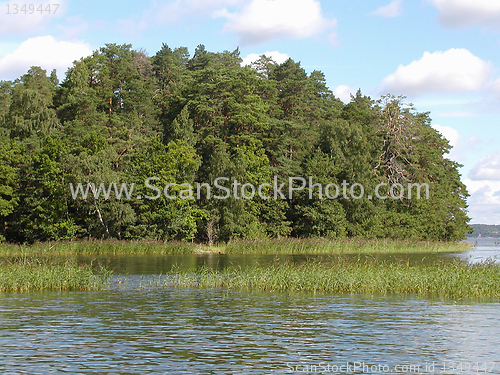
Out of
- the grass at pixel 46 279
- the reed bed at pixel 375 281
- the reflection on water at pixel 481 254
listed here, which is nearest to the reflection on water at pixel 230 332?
the grass at pixel 46 279

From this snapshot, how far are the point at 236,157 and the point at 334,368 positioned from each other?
154 ft

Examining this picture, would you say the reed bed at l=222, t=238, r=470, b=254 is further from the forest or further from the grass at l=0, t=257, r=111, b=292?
the grass at l=0, t=257, r=111, b=292

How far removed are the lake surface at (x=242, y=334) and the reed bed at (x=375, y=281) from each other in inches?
40.1

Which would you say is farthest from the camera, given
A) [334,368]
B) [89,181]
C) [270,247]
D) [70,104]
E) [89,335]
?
[70,104]

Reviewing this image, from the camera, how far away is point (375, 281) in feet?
74.5

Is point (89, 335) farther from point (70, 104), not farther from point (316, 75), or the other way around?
point (316, 75)

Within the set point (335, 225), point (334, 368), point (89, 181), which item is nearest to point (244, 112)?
point (335, 225)

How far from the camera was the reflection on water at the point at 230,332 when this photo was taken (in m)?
12.8

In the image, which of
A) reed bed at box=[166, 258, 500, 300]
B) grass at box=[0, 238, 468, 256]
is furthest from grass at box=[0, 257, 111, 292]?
grass at box=[0, 238, 468, 256]

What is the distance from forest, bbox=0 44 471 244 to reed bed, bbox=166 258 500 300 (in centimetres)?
2998

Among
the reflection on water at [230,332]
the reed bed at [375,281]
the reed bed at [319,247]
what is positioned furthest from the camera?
the reed bed at [319,247]

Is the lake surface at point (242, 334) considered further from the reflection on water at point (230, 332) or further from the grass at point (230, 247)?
the grass at point (230, 247)

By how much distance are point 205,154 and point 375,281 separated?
4507 centimetres

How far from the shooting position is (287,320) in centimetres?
1741
